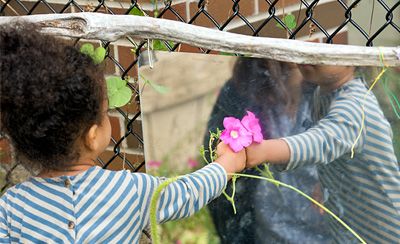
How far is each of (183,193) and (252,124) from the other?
8.0 inches

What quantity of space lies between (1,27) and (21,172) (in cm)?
74

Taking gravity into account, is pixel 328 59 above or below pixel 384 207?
above

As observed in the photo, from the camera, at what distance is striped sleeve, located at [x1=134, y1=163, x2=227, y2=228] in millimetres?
1515

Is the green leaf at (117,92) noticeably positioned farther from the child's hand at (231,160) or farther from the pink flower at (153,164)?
the child's hand at (231,160)

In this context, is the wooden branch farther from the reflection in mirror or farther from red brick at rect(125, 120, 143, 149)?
red brick at rect(125, 120, 143, 149)

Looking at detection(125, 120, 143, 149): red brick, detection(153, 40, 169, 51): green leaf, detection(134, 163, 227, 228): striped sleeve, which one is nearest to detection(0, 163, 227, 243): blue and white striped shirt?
detection(134, 163, 227, 228): striped sleeve

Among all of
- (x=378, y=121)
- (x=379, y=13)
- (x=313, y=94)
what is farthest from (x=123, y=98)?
(x=379, y=13)

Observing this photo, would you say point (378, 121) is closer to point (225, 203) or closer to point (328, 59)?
point (328, 59)

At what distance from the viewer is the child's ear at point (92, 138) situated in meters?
1.46

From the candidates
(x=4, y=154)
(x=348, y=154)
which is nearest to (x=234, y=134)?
(x=348, y=154)

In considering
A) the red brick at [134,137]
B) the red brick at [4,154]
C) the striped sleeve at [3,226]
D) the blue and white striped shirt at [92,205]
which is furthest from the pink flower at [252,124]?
the red brick at [4,154]

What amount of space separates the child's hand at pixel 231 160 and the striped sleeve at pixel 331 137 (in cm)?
10

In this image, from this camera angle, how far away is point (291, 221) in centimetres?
164

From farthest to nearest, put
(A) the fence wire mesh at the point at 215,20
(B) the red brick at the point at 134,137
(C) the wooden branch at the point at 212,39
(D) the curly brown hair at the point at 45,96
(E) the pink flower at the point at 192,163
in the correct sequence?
(B) the red brick at the point at 134,137
(A) the fence wire mesh at the point at 215,20
(E) the pink flower at the point at 192,163
(C) the wooden branch at the point at 212,39
(D) the curly brown hair at the point at 45,96
